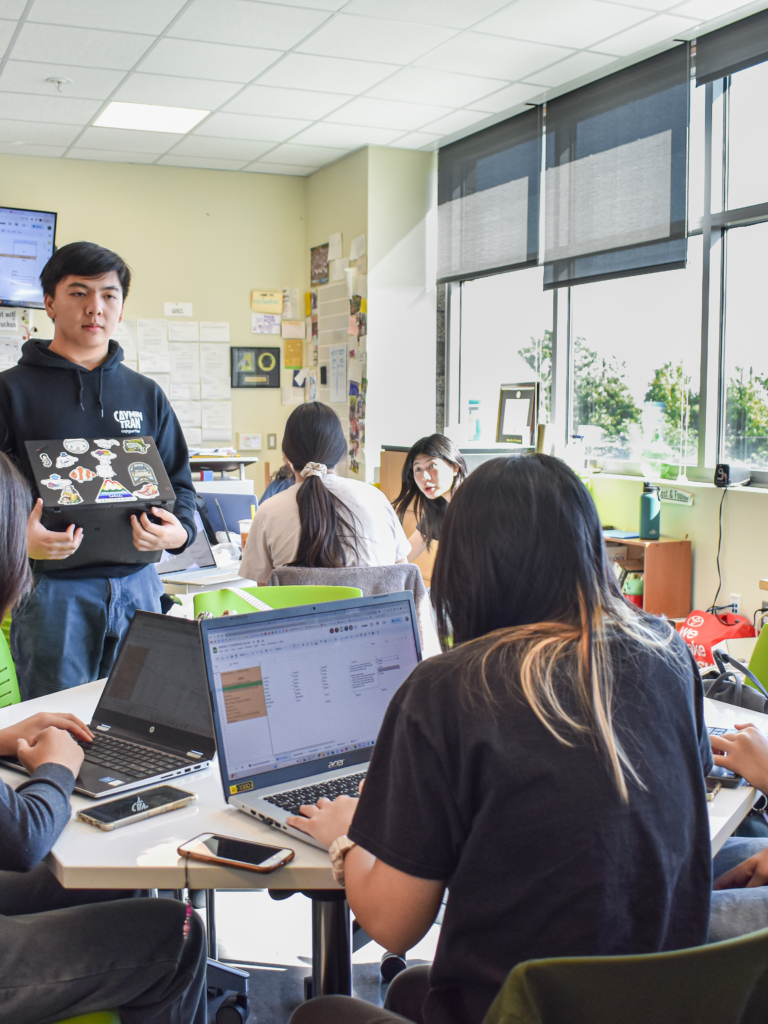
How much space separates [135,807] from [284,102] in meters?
4.41

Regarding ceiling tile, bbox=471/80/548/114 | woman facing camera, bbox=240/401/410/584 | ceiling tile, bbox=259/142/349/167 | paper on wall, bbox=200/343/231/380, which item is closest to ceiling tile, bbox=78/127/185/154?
ceiling tile, bbox=259/142/349/167

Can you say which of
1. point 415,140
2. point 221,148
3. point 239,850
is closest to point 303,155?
point 221,148

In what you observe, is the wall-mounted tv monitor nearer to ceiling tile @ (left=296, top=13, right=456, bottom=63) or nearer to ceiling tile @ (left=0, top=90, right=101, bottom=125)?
ceiling tile @ (left=0, top=90, right=101, bottom=125)

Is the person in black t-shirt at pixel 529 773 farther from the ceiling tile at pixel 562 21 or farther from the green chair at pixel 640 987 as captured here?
the ceiling tile at pixel 562 21

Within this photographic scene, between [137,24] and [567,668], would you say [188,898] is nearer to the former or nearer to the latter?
[567,668]

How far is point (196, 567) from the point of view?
322cm

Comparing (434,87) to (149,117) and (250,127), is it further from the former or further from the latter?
(149,117)

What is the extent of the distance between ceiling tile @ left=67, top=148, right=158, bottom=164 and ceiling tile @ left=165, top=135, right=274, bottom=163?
24 centimetres

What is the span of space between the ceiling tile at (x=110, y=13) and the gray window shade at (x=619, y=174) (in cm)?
211

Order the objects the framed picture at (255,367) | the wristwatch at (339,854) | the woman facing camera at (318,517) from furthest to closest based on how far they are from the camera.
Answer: the framed picture at (255,367) → the woman facing camera at (318,517) → the wristwatch at (339,854)

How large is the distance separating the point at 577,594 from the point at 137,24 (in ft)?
12.3

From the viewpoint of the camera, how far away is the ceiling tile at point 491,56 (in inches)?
161

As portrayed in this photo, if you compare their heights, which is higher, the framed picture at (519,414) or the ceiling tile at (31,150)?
the ceiling tile at (31,150)

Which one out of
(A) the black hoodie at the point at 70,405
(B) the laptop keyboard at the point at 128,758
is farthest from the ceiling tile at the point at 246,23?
→ (B) the laptop keyboard at the point at 128,758
